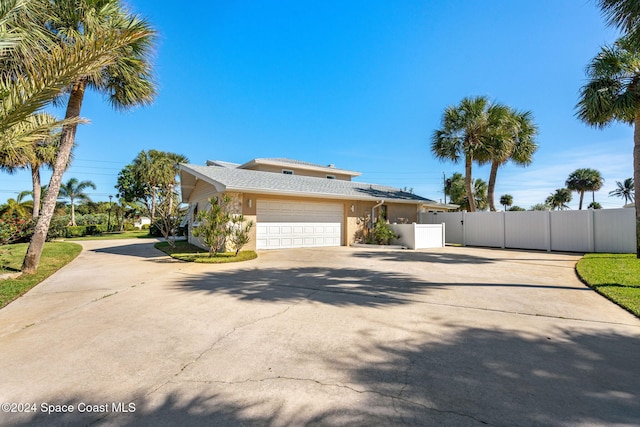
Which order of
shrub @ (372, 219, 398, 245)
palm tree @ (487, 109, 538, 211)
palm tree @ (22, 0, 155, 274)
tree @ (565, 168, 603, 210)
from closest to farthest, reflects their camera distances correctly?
palm tree @ (22, 0, 155, 274) → shrub @ (372, 219, 398, 245) → palm tree @ (487, 109, 538, 211) → tree @ (565, 168, 603, 210)

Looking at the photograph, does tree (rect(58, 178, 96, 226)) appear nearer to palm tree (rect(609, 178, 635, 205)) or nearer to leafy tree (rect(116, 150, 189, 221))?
leafy tree (rect(116, 150, 189, 221))

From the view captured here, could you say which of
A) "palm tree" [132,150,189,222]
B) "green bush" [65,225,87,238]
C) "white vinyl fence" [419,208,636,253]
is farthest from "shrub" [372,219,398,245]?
"green bush" [65,225,87,238]

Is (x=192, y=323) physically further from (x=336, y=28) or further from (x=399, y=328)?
(x=336, y=28)

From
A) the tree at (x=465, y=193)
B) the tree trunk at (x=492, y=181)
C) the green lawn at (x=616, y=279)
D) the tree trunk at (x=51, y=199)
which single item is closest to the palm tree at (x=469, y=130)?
the tree trunk at (x=492, y=181)

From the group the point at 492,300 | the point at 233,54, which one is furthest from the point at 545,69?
the point at 233,54

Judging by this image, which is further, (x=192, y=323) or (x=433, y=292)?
(x=433, y=292)

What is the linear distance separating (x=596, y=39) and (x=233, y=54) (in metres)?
14.4

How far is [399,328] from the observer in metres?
3.98

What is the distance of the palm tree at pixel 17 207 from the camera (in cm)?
2057

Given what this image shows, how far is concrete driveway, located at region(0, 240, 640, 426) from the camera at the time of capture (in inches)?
89.2

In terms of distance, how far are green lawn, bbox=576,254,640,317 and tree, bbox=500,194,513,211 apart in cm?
4862

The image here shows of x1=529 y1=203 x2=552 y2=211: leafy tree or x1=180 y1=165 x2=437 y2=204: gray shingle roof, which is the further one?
x1=529 y1=203 x2=552 y2=211: leafy tree

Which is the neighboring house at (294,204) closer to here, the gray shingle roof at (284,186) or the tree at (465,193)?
the gray shingle roof at (284,186)

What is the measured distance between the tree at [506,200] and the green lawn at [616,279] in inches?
1914
